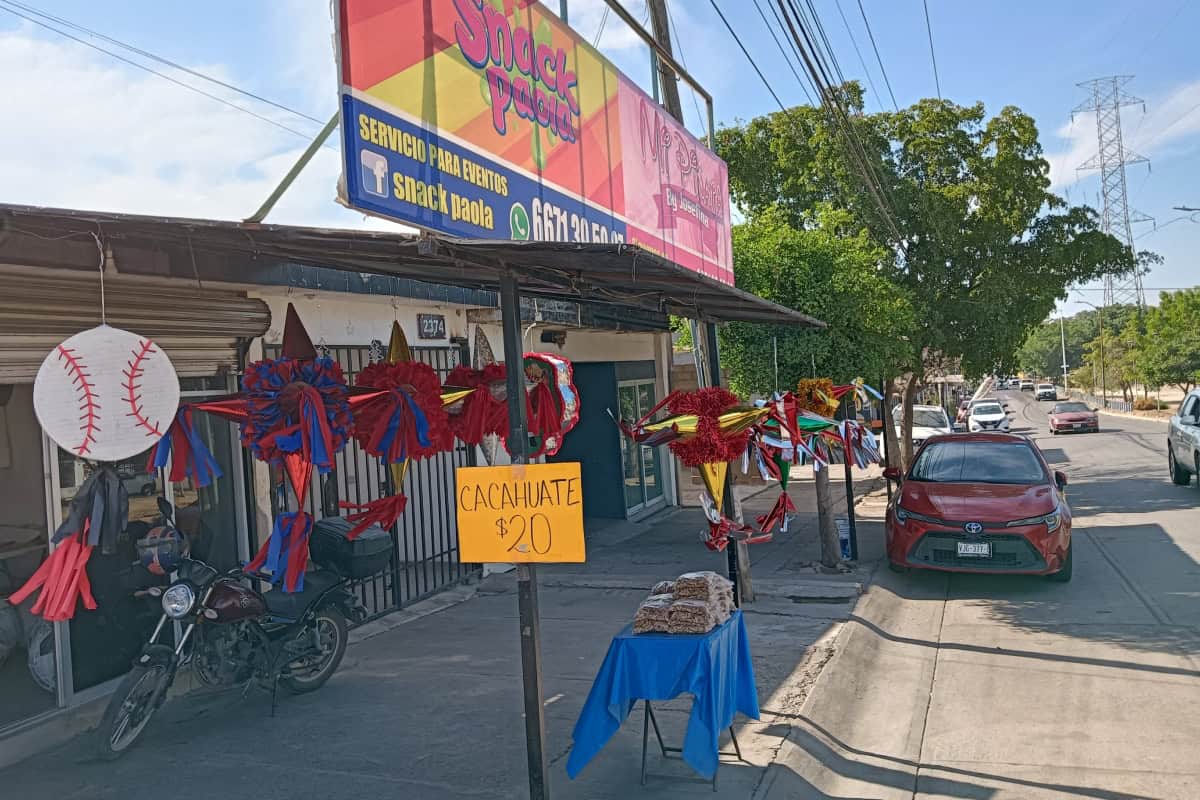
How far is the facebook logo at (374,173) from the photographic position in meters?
4.60

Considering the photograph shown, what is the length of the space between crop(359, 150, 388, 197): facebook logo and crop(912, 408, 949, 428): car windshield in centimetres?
2401

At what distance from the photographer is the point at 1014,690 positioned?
6660 mm

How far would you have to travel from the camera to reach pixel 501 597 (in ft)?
31.8

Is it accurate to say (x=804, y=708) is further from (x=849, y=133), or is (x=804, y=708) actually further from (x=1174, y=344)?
(x=1174, y=344)

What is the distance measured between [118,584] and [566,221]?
14.3 feet

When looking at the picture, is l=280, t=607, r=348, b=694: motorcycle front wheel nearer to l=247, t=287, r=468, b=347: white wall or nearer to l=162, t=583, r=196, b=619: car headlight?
l=162, t=583, r=196, b=619: car headlight

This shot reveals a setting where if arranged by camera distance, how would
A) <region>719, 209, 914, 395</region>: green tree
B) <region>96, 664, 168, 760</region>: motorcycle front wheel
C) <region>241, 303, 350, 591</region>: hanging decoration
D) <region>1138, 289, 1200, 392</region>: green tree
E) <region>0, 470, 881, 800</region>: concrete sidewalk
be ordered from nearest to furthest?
<region>241, 303, 350, 591</region>: hanging decoration → <region>0, 470, 881, 800</region>: concrete sidewalk → <region>96, 664, 168, 760</region>: motorcycle front wheel → <region>719, 209, 914, 395</region>: green tree → <region>1138, 289, 1200, 392</region>: green tree

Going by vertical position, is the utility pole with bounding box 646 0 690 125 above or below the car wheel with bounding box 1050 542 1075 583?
above

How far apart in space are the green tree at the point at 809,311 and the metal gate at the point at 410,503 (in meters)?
3.45

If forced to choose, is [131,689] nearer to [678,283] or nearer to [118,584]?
[118,584]

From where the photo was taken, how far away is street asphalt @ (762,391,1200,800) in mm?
5160

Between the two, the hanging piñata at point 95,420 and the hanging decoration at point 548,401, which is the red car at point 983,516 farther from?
the hanging piñata at point 95,420

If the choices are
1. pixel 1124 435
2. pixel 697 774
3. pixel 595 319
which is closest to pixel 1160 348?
pixel 1124 435

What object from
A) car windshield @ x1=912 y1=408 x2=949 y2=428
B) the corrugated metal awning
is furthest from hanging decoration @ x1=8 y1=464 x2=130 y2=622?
car windshield @ x1=912 y1=408 x2=949 y2=428
